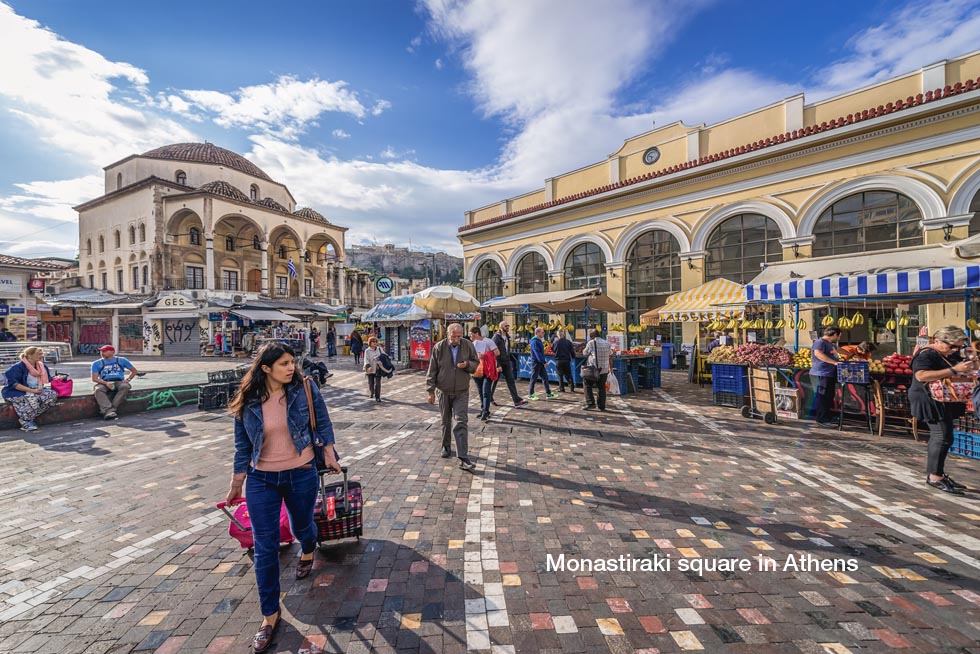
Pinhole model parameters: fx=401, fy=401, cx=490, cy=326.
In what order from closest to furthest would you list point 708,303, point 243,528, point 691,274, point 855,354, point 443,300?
point 243,528, point 855,354, point 708,303, point 443,300, point 691,274

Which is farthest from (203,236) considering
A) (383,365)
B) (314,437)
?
(314,437)

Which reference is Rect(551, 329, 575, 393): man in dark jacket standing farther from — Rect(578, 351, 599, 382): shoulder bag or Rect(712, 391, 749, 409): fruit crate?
Rect(712, 391, 749, 409): fruit crate

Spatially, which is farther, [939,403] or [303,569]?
[939,403]

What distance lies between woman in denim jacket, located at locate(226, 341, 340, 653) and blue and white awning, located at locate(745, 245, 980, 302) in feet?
30.3

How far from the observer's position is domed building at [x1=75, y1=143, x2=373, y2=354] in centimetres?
2998

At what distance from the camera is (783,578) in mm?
2990

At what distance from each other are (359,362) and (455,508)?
18006 mm

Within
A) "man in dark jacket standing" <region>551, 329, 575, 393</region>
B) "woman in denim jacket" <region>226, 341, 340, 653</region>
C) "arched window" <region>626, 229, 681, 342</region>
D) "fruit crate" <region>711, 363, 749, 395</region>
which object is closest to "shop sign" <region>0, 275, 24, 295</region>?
"man in dark jacket standing" <region>551, 329, 575, 393</region>

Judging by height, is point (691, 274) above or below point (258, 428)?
above

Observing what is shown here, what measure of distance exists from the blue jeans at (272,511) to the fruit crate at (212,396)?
8290 millimetres

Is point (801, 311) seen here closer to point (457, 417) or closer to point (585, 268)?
point (585, 268)

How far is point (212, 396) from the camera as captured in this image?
31.5 ft

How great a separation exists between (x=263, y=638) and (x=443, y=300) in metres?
12.2

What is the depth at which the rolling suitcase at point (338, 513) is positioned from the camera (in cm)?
335
